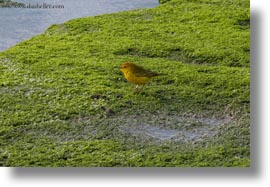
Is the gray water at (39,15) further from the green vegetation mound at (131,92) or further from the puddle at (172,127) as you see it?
the puddle at (172,127)

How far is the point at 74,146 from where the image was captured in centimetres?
292

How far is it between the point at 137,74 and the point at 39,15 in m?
0.42

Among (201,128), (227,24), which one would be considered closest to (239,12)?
(227,24)

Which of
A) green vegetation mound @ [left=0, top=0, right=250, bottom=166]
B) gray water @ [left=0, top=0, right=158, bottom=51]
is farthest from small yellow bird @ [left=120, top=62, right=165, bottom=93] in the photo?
gray water @ [left=0, top=0, right=158, bottom=51]

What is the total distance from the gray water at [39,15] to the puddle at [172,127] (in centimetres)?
43

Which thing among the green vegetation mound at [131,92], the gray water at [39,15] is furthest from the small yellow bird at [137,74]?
the gray water at [39,15]

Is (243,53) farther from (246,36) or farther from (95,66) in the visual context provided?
(95,66)

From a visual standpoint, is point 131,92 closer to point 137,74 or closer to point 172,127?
point 137,74

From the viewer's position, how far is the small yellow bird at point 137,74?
3.01 m

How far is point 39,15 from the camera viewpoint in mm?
3029

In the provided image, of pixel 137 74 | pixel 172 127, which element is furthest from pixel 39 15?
pixel 172 127

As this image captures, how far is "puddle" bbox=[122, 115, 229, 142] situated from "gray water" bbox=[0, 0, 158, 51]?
0.43 metres

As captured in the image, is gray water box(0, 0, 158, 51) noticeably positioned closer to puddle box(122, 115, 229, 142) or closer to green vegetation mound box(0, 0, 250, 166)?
green vegetation mound box(0, 0, 250, 166)

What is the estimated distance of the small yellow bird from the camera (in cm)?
301
